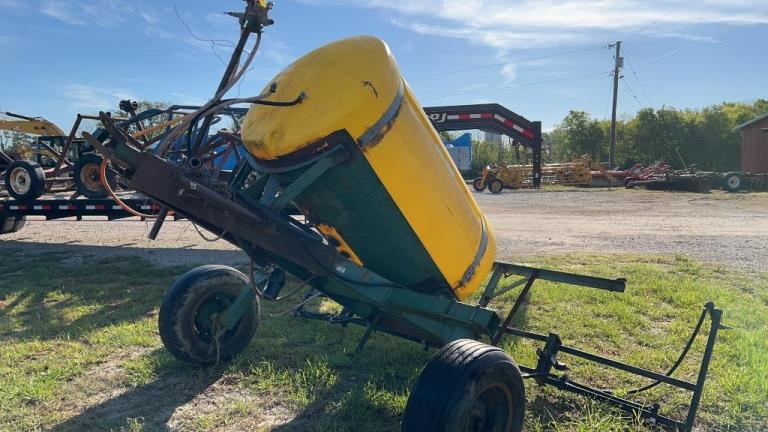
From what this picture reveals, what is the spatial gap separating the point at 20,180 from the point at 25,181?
4.5 inches

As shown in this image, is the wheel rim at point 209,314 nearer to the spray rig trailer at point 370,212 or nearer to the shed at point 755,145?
the spray rig trailer at point 370,212

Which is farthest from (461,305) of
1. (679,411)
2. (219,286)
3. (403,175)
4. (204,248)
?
(204,248)

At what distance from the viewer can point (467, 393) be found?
2.82 meters

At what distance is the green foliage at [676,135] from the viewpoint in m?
40.5

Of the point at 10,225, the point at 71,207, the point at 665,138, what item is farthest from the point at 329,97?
the point at 665,138

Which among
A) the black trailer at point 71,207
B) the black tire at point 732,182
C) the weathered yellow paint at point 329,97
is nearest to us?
the weathered yellow paint at point 329,97

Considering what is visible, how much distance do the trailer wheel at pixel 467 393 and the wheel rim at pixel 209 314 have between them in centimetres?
205

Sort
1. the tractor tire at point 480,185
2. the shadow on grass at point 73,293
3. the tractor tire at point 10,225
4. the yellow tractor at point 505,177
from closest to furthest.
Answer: the shadow on grass at point 73,293
the tractor tire at point 10,225
the yellow tractor at point 505,177
the tractor tire at point 480,185

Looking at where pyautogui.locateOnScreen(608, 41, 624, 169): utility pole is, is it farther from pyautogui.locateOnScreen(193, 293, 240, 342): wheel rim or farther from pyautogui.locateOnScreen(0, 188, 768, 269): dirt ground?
pyautogui.locateOnScreen(193, 293, 240, 342): wheel rim

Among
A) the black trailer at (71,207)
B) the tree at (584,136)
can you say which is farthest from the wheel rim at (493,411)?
the tree at (584,136)

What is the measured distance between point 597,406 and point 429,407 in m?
1.52

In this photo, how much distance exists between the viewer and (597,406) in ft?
12.2

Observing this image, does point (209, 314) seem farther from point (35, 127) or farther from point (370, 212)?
point (35, 127)

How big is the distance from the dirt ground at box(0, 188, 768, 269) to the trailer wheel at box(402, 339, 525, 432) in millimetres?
6021
